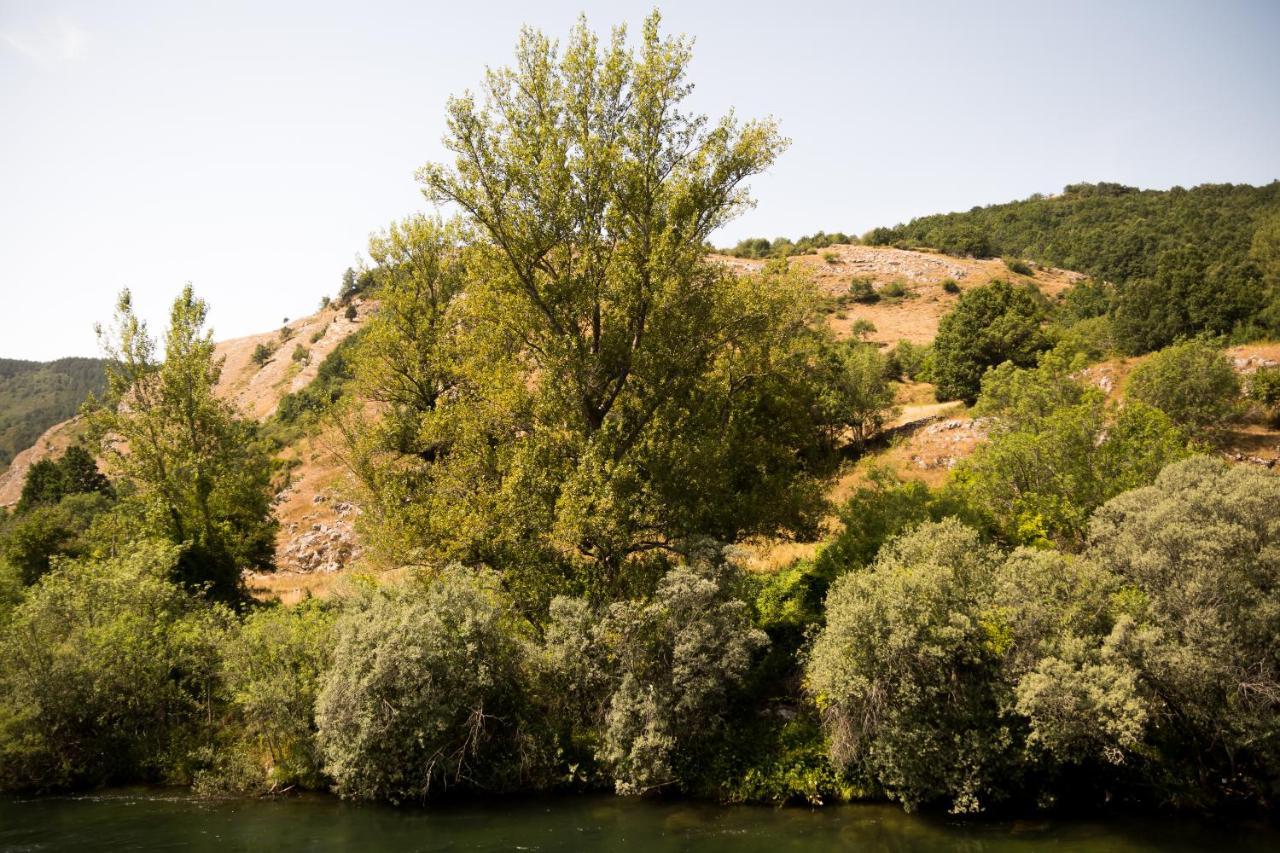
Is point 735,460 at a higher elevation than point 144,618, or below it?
higher

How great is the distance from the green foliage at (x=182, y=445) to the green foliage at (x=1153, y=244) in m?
52.7

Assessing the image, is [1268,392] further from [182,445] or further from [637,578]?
[182,445]

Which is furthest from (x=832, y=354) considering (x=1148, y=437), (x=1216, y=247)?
(x=1216, y=247)

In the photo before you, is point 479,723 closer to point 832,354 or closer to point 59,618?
point 59,618

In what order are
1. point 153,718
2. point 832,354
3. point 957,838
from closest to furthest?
point 957,838 < point 153,718 < point 832,354

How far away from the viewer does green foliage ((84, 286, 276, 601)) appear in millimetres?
30500

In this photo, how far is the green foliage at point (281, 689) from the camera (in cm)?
1973

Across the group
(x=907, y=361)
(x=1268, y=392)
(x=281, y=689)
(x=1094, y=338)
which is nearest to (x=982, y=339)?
(x=1094, y=338)

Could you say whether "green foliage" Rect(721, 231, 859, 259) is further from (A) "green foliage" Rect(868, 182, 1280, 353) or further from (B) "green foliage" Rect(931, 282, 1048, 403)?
(B) "green foliage" Rect(931, 282, 1048, 403)

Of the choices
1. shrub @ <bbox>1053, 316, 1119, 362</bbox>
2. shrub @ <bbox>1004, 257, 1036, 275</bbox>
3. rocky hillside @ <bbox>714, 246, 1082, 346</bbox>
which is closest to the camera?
shrub @ <bbox>1053, 316, 1119, 362</bbox>

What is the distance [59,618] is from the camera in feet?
74.4

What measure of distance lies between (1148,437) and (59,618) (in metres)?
34.3

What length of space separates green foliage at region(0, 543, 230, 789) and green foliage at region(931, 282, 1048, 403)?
50683 mm

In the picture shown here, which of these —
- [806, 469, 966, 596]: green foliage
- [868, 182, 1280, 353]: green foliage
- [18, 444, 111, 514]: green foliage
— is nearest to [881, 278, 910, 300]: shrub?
[868, 182, 1280, 353]: green foliage
